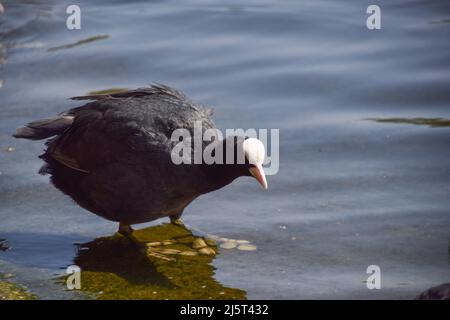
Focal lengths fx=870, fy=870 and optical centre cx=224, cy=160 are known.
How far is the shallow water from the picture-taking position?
5660mm

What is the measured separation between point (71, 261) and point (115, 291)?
0.58 meters

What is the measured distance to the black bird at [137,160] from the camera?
18.8 feet

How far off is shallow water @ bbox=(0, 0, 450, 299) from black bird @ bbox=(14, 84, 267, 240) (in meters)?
0.40

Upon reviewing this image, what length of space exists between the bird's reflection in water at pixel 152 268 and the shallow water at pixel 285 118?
4.5 inches

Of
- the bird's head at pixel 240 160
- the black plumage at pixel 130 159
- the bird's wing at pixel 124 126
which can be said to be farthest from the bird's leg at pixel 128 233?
the bird's head at pixel 240 160

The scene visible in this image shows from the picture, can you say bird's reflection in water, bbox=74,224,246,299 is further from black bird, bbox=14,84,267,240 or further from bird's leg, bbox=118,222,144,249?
black bird, bbox=14,84,267,240

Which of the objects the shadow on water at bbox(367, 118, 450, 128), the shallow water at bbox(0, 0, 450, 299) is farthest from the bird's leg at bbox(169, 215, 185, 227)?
the shadow on water at bbox(367, 118, 450, 128)

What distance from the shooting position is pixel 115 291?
208 inches

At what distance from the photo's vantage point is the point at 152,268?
223 inches

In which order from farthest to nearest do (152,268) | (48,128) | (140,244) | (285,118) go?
1. (285,118)
2. (48,128)
3. (140,244)
4. (152,268)

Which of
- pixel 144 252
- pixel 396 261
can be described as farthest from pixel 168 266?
pixel 396 261

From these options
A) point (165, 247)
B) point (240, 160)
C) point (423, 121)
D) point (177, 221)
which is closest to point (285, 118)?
point (423, 121)

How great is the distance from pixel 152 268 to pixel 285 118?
279cm

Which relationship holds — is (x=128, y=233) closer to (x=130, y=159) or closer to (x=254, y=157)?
(x=130, y=159)
